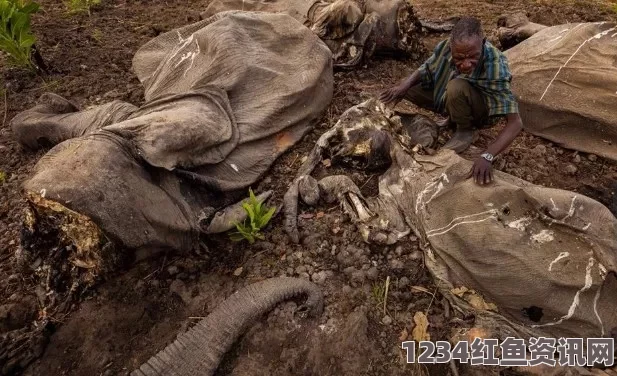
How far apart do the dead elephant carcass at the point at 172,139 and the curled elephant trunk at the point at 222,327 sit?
1.49 ft

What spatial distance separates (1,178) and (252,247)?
6.37ft

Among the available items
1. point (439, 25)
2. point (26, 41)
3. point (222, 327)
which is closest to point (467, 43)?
point (222, 327)

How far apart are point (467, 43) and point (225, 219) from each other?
1.67m

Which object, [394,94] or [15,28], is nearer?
[394,94]

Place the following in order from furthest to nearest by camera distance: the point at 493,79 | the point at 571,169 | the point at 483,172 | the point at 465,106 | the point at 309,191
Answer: the point at 571,169 → the point at 465,106 → the point at 309,191 → the point at 493,79 → the point at 483,172

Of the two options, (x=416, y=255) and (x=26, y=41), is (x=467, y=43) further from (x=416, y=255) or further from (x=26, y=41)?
(x=26, y=41)

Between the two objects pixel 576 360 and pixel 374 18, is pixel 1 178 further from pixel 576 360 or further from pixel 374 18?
pixel 576 360

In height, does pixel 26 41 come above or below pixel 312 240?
above

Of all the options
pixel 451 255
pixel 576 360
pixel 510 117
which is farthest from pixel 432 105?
pixel 576 360

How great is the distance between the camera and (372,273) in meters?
2.35

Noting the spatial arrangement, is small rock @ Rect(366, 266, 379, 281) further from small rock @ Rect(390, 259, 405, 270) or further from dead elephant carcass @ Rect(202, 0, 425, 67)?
dead elephant carcass @ Rect(202, 0, 425, 67)

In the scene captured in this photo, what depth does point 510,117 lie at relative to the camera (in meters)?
2.53

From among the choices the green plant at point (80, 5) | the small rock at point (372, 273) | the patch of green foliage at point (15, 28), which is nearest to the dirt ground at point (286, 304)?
the small rock at point (372, 273)

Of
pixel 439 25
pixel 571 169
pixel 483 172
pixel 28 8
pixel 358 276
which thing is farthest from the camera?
pixel 439 25
